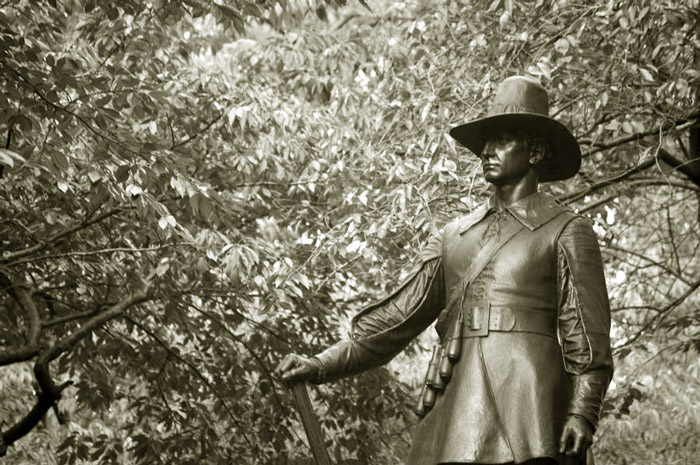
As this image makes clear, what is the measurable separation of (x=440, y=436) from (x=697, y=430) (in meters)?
8.18

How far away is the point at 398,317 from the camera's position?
17.9 feet

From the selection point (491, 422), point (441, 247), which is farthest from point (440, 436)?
point (441, 247)

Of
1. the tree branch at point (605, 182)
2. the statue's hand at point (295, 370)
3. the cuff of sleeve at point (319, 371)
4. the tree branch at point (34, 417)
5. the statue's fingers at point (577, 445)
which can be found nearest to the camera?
the statue's fingers at point (577, 445)

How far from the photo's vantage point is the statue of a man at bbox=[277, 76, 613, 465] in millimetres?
4891

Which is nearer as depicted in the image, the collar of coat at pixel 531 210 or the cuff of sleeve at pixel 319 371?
the cuff of sleeve at pixel 319 371

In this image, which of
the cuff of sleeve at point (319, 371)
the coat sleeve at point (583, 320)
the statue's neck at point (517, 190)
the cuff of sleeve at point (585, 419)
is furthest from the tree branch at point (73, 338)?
the cuff of sleeve at point (585, 419)

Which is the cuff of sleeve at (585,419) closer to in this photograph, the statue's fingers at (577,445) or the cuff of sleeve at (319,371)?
the statue's fingers at (577,445)

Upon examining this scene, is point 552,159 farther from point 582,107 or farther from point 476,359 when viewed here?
point 582,107

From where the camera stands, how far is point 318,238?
962 centimetres

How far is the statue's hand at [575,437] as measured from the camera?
15.5 ft

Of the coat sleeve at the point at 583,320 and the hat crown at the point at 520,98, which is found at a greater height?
the hat crown at the point at 520,98

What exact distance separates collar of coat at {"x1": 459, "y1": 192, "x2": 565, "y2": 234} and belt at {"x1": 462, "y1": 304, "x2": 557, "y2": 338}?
36cm

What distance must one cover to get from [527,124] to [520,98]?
0.11 meters

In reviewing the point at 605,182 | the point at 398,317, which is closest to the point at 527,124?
the point at 398,317
